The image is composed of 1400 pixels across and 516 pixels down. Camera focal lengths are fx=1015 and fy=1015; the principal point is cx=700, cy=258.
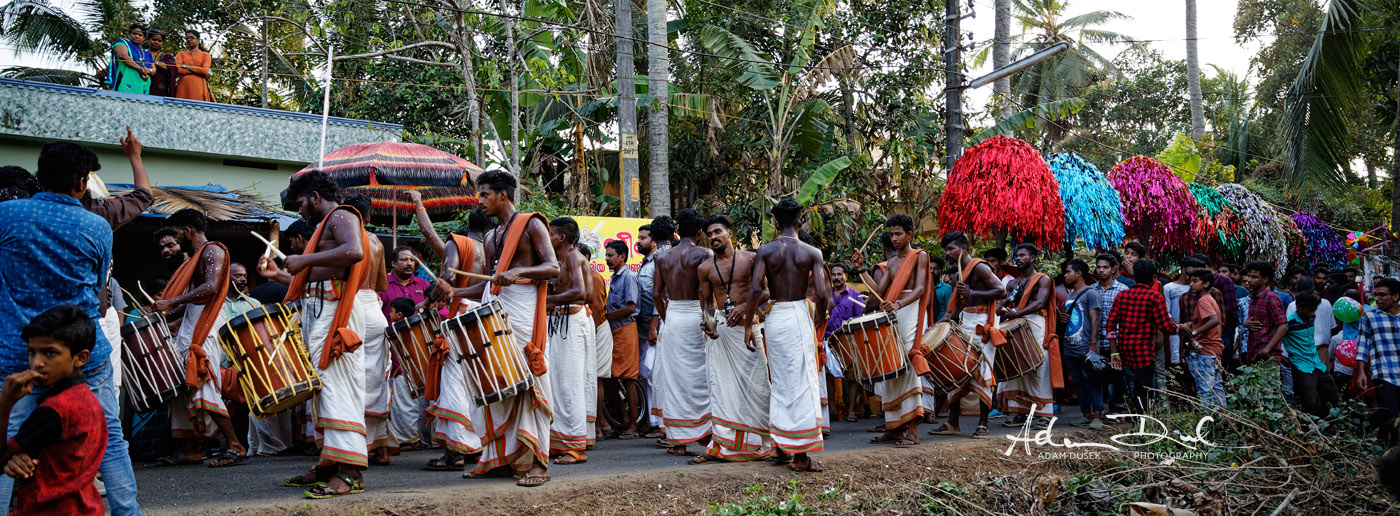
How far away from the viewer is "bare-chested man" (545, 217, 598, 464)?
7699 mm

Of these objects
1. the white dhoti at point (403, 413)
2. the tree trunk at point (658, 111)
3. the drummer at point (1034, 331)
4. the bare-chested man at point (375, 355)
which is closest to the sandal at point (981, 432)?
the drummer at point (1034, 331)

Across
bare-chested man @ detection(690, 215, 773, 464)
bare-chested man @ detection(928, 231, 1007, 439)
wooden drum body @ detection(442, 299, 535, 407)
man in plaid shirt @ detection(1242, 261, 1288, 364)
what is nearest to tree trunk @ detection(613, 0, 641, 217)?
bare-chested man @ detection(928, 231, 1007, 439)

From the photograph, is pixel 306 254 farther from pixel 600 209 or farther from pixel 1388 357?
pixel 600 209

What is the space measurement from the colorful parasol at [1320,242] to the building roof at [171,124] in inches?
640

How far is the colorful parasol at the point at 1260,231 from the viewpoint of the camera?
1667 cm

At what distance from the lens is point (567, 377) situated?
7.70 m

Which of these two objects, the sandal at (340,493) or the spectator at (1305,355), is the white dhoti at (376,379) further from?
the spectator at (1305,355)

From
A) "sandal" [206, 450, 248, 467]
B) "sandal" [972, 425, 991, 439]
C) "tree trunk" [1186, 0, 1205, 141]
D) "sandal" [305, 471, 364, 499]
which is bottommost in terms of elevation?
"sandal" [972, 425, 991, 439]

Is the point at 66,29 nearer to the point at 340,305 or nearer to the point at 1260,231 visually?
the point at 340,305

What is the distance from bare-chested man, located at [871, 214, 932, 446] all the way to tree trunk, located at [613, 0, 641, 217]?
4.66 m

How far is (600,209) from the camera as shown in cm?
1972

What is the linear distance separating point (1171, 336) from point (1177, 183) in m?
5.51

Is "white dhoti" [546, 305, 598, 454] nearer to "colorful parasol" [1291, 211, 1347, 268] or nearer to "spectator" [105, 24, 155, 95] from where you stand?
"spectator" [105, 24, 155, 95]

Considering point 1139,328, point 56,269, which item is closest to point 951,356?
point 1139,328
